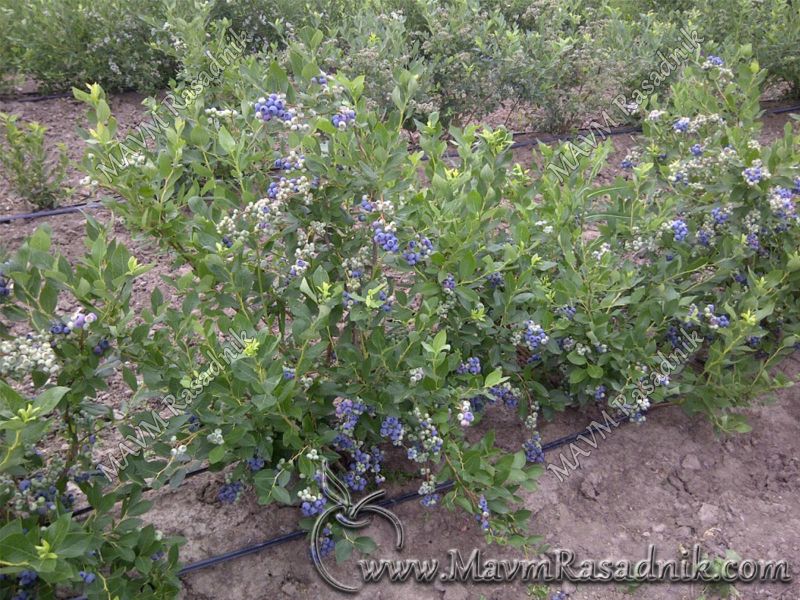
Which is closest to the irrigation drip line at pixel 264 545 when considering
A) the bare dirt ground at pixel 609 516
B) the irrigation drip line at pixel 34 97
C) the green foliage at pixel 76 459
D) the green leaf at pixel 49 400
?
the bare dirt ground at pixel 609 516

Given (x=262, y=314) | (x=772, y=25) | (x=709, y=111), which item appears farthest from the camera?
(x=772, y=25)

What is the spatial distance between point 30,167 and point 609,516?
3443 mm

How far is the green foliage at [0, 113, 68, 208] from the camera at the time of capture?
387 centimetres

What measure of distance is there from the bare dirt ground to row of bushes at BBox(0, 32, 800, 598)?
5.7 inches

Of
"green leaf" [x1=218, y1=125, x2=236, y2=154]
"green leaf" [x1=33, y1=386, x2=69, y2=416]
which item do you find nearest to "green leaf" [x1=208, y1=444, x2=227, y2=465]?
"green leaf" [x1=33, y1=386, x2=69, y2=416]

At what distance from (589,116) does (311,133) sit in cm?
367

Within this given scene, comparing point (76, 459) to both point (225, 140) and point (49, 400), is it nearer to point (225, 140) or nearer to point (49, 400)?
point (49, 400)

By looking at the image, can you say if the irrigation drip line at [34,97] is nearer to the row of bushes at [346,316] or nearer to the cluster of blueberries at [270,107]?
the row of bushes at [346,316]

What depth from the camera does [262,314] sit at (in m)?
2.31

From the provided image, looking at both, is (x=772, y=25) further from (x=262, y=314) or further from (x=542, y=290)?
(x=262, y=314)

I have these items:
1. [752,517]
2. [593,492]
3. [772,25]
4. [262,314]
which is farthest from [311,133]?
[772,25]

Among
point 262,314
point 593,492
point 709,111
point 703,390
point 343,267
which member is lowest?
point 593,492

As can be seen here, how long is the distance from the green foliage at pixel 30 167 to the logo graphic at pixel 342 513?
2479 mm

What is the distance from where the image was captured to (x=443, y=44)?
4.73 meters
